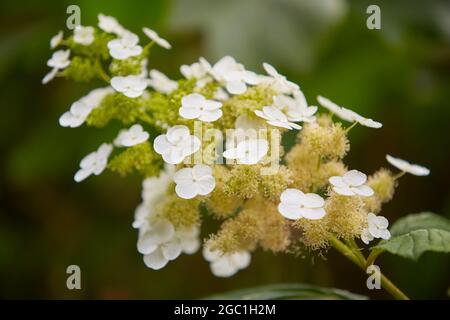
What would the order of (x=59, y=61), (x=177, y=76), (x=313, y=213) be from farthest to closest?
(x=177, y=76)
(x=59, y=61)
(x=313, y=213)

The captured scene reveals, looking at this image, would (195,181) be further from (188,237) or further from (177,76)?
(177,76)

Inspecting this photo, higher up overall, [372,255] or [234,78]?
[234,78]

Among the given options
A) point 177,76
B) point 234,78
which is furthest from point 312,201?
point 177,76

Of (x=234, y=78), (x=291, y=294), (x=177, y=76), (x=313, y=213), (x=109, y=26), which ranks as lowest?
(x=291, y=294)

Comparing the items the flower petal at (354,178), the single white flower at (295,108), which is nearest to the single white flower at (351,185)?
the flower petal at (354,178)

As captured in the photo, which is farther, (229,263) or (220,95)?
(229,263)
